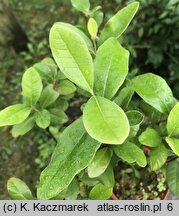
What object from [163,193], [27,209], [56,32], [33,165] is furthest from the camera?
[33,165]

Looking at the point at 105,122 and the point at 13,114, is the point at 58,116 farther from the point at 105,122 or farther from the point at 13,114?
the point at 105,122

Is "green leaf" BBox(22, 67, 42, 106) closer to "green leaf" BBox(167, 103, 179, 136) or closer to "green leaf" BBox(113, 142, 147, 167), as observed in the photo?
"green leaf" BBox(113, 142, 147, 167)

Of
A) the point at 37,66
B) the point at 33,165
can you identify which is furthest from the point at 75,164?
the point at 33,165

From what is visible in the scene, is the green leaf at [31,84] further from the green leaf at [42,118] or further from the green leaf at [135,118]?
the green leaf at [135,118]

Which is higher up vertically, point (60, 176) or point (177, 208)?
point (60, 176)

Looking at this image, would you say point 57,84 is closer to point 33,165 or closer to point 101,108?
point 101,108

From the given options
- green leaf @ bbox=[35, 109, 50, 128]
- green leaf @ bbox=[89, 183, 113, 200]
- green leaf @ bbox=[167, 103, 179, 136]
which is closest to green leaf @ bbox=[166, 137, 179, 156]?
green leaf @ bbox=[167, 103, 179, 136]

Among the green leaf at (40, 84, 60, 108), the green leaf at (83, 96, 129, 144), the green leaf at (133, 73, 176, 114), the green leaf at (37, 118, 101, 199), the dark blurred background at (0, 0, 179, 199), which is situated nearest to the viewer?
the green leaf at (83, 96, 129, 144)

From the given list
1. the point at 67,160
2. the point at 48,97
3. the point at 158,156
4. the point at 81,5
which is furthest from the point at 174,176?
the point at 81,5
